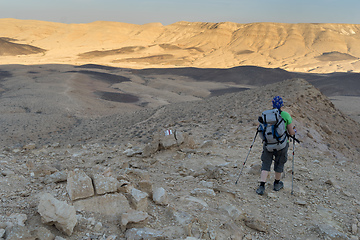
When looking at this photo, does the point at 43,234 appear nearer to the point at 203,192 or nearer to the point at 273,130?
the point at 203,192

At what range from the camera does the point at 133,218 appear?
9.36 ft

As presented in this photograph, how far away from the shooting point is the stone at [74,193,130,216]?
9.73 feet

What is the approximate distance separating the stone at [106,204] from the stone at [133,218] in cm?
14

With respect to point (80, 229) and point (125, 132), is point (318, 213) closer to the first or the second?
point (80, 229)

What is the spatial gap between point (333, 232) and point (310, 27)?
84.8 m

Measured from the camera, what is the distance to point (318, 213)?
388 centimetres

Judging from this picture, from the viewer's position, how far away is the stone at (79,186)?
9.90ft

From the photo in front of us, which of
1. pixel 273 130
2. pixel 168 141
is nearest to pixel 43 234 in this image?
pixel 273 130

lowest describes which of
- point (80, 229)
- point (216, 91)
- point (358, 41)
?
point (216, 91)

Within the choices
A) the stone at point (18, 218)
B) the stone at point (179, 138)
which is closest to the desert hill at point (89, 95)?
the stone at point (179, 138)

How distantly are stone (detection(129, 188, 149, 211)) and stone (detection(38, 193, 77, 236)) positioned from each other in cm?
65

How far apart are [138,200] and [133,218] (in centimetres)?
28

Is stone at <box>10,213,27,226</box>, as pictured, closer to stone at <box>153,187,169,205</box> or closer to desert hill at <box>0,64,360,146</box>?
stone at <box>153,187,169,205</box>

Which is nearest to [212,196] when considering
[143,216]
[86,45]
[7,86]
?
[143,216]
